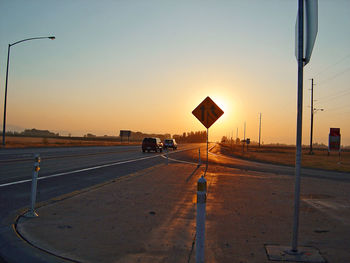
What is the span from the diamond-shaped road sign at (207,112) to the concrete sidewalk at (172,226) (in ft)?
18.0

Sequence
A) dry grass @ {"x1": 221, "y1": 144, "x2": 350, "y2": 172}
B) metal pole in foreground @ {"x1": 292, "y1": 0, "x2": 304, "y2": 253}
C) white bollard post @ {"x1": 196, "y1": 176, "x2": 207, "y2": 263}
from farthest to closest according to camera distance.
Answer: dry grass @ {"x1": 221, "y1": 144, "x2": 350, "y2": 172} < metal pole in foreground @ {"x1": 292, "y1": 0, "x2": 304, "y2": 253} < white bollard post @ {"x1": 196, "y1": 176, "x2": 207, "y2": 263}

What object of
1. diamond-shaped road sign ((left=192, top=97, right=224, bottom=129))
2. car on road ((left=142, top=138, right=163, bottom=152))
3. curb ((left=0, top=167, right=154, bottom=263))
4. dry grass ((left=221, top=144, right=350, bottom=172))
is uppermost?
diamond-shaped road sign ((left=192, top=97, right=224, bottom=129))

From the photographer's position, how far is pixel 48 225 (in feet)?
20.4

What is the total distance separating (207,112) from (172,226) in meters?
9.46

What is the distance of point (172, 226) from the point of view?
20.8ft

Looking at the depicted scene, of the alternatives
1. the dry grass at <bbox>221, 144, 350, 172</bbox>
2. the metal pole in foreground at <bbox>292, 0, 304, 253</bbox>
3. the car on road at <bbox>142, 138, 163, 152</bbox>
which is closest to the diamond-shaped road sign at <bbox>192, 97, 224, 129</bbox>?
the metal pole in foreground at <bbox>292, 0, 304, 253</bbox>

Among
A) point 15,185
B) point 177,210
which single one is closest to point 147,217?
point 177,210

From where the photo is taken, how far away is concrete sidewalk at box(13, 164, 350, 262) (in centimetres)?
497

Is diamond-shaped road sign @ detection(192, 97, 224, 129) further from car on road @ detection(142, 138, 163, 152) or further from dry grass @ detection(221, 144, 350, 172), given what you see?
car on road @ detection(142, 138, 163, 152)

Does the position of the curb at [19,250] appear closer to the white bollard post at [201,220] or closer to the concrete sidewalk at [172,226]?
the concrete sidewalk at [172,226]

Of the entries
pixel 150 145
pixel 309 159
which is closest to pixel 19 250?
pixel 150 145

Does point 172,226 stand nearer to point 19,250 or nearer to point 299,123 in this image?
point 19,250

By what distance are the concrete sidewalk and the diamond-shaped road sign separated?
5.48 m

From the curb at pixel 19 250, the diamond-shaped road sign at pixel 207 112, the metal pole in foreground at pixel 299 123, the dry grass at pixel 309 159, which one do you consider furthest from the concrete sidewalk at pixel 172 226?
the dry grass at pixel 309 159
